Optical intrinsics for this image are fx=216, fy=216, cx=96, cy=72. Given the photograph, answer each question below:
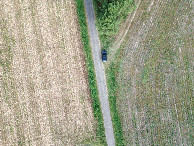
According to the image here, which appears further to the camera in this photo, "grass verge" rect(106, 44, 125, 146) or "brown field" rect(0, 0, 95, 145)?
"grass verge" rect(106, 44, 125, 146)

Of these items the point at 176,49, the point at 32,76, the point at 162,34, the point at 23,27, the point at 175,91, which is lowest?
the point at 175,91

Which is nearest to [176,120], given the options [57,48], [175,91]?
[175,91]

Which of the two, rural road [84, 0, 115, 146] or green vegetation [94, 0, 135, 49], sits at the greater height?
green vegetation [94, 0, 135, 49]

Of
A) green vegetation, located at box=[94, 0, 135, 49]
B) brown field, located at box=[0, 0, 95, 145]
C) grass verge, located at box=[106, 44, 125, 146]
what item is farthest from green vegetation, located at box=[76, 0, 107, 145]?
green vegetation, located at box=[94, 0, 135, 49]

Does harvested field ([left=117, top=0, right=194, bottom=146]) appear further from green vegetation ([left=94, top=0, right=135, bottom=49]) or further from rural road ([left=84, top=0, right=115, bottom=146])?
green vegetation ([left=94, top=0, right=135, bottom=49])

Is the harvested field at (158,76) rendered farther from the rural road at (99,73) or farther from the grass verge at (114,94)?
the rural road at (99,73)

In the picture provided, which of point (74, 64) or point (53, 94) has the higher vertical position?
point (74, 64)

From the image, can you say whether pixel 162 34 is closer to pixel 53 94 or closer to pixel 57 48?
pixel 57 48
